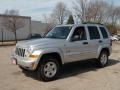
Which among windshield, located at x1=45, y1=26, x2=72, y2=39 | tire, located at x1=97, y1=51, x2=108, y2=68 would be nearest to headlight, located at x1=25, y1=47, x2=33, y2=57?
windshield, located at x1=45, y1=26, x2=72, y2=39

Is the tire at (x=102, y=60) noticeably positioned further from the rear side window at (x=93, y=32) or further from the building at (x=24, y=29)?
the building at (x=24, y=29)

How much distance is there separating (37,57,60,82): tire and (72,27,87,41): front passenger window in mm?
1313

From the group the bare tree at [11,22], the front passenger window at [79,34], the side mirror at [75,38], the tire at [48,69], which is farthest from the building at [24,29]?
the tire at [48,69]

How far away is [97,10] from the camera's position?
157 ft

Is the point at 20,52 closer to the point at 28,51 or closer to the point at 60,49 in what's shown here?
the point at 28,51

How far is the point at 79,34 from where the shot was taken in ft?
30.7

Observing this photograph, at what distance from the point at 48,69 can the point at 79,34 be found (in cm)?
213

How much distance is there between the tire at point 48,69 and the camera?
792 centimetres

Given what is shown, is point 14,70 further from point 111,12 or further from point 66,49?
point 111,12

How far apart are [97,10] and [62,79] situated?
41.0 metres

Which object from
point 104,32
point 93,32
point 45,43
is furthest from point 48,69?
point 104,32

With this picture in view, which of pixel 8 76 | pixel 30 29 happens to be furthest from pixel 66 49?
pixel 30 29

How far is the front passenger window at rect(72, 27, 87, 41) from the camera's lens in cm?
898

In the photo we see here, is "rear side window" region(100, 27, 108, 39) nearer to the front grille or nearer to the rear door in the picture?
the rear door
